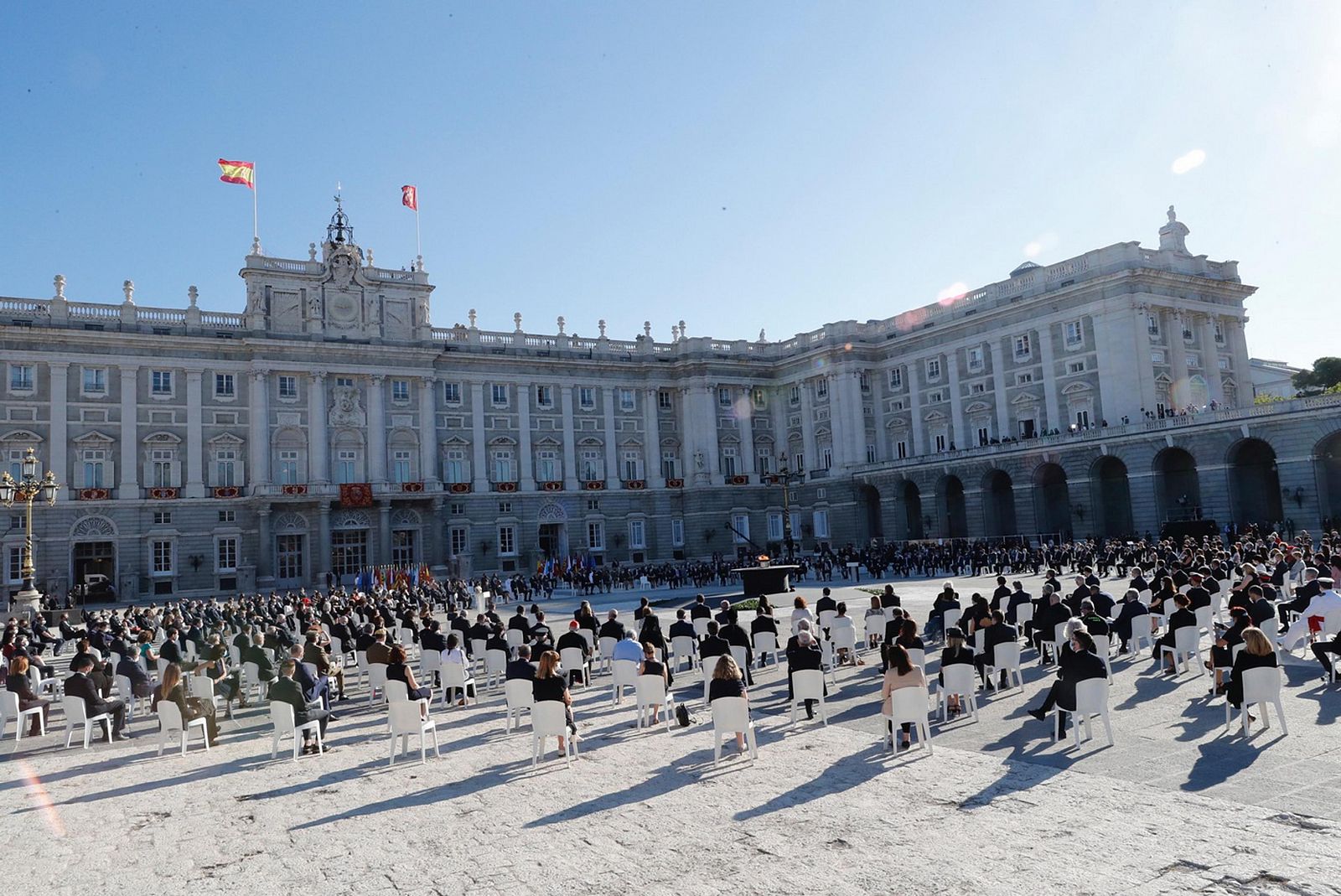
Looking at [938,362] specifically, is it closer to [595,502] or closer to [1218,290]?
[1218,290]

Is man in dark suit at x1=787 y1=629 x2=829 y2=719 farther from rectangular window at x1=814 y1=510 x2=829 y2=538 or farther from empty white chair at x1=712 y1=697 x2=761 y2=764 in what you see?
rectangular window at x1=814 y1=510 x2=829 y2=538

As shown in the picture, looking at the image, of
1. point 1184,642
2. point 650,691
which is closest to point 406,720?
point 650,691

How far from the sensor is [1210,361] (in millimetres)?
55969

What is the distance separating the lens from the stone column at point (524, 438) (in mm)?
64562

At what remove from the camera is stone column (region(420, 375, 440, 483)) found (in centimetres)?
6056

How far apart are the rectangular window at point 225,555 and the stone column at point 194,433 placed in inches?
123

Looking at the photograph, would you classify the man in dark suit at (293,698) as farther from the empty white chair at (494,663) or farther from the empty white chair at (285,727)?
the empty white chair at (494,663)

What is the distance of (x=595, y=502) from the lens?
66.6 m

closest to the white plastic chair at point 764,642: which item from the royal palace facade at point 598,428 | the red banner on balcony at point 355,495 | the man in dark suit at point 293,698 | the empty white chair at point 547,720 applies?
the empty white chair at point 547,720

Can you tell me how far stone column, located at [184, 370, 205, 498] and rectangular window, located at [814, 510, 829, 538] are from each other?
40911 mm

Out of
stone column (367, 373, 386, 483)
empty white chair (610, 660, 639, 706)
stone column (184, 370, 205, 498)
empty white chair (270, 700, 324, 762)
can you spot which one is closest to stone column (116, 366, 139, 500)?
→ stone column (184, 370, 205, 498)

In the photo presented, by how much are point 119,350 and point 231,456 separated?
8.39 m

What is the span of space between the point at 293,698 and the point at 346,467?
4783 centimetres

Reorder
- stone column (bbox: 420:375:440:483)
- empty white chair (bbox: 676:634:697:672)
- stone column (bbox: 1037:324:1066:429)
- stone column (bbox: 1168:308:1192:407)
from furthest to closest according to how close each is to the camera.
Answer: stone column (bbox: 420:375:440:483) → stone column (bbox: 1037:324:1066:429) → stone column (bbox: 1168:308:1192:407) → empty white chair (bbox: 676:634:697:672)
